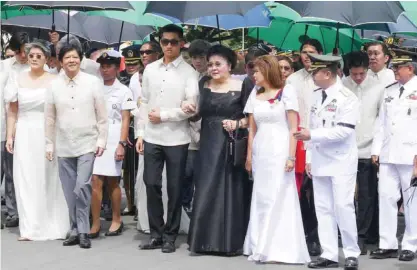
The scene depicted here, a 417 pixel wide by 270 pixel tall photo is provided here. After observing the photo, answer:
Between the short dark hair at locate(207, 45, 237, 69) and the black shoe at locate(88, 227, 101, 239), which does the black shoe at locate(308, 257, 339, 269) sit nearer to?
the short dark hair at locate(207, 45, 237, 69)

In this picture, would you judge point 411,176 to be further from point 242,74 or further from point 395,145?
point 242,74

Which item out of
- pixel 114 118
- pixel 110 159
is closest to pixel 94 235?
pixel 110 159

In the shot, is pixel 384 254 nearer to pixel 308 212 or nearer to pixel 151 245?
pixel 308 212

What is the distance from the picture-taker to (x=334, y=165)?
26.2 feet

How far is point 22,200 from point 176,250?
1.81 metres

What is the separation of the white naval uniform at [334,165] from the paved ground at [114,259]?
14.3 inches

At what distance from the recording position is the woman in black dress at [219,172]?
8.62m

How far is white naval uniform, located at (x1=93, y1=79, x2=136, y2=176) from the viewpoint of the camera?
973cm

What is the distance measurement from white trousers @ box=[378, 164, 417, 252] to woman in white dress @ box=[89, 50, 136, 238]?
267 cm

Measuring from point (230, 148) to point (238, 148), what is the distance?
0.09 metres

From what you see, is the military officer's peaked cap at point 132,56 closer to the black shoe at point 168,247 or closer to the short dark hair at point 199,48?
the short dark hair at point 199,48

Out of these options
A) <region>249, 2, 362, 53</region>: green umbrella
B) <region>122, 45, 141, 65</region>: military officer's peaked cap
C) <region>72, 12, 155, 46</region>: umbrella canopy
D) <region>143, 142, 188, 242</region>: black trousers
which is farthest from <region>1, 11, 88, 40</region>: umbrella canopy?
<region>143, 142, 188, 242</region>: black trousers

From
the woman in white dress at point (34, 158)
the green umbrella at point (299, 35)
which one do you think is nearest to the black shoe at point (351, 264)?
the woman in white dress at point (34, 158)

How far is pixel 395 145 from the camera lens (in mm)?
8375
